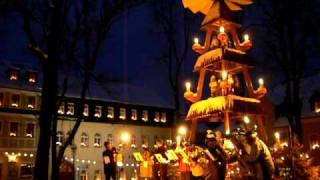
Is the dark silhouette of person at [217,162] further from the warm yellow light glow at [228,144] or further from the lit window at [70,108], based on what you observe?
the lit window at [70,108]

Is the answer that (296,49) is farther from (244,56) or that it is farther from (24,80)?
(24,80)

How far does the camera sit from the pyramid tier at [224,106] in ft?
32.4

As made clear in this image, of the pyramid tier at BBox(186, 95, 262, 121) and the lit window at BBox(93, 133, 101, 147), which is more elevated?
the lit window at BBox(93, 133, 101, 147)

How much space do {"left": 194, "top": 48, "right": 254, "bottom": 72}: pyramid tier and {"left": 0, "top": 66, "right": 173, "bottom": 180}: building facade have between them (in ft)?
96.0

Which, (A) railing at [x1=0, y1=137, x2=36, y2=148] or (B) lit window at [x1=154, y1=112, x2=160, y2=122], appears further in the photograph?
(B) lit window at [x1=154, y1=112, x2=160, y2=122]

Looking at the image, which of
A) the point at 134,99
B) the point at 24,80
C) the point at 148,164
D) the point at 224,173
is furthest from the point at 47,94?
the point at 134,99

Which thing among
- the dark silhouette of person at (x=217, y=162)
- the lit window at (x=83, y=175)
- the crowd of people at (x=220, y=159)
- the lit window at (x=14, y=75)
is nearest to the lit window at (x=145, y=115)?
the lit window at (x=83, y=175)

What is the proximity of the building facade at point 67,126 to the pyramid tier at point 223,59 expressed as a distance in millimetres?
29265

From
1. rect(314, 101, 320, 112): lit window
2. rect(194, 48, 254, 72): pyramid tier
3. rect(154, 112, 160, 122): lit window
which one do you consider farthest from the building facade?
rect(194, 48, 254, 72): pyramid tier

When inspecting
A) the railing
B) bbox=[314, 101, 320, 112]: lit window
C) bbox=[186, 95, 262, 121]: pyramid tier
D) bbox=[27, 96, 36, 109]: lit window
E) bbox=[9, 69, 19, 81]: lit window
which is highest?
bbox=[9, 69, 19, 81]: lit window

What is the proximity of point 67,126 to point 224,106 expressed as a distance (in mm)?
36802

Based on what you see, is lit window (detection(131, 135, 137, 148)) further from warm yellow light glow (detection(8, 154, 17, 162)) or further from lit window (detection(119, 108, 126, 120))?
warm yellow light glow (detection(8, 154, 17, 162))

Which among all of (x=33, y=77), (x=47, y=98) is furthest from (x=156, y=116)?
(x=47, y=98)

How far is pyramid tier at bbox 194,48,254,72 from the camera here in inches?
400
